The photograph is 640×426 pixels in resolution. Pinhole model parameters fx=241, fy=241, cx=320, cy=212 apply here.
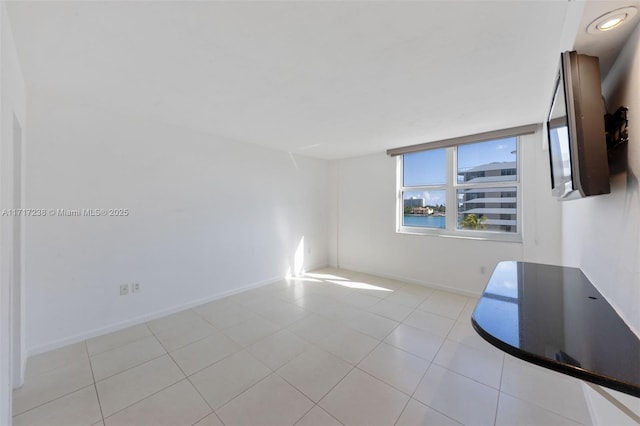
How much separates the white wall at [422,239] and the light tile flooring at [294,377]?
0.89 meters

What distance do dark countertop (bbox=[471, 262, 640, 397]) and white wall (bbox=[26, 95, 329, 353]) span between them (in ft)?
10.7

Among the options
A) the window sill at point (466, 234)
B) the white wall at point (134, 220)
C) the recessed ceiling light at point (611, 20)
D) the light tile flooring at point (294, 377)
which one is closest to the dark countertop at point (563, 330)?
the light tile flooring at point (294, 377)

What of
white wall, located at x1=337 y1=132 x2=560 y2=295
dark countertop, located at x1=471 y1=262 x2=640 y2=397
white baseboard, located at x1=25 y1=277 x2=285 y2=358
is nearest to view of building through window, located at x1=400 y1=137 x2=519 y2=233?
white wall, located at x1=337 y1=132 x2=560 y2=295

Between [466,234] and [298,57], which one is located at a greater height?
[298,57]

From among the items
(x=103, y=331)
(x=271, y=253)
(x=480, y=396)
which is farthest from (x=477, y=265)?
(x=103, y=331)

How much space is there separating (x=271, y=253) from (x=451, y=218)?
10.0 ft

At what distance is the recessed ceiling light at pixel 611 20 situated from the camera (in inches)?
36.5

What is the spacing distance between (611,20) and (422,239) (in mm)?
3335

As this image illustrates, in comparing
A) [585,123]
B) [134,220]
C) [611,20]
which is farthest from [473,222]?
[134,220]

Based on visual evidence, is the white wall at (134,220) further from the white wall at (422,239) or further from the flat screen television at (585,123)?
the flat screen television at (585,123)

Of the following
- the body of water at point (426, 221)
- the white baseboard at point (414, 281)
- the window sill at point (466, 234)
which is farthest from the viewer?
the body of water at point (426, 221)

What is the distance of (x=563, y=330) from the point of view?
87 cm

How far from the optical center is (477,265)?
3484 mm

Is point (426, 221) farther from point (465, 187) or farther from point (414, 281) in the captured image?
point (414, 281)
